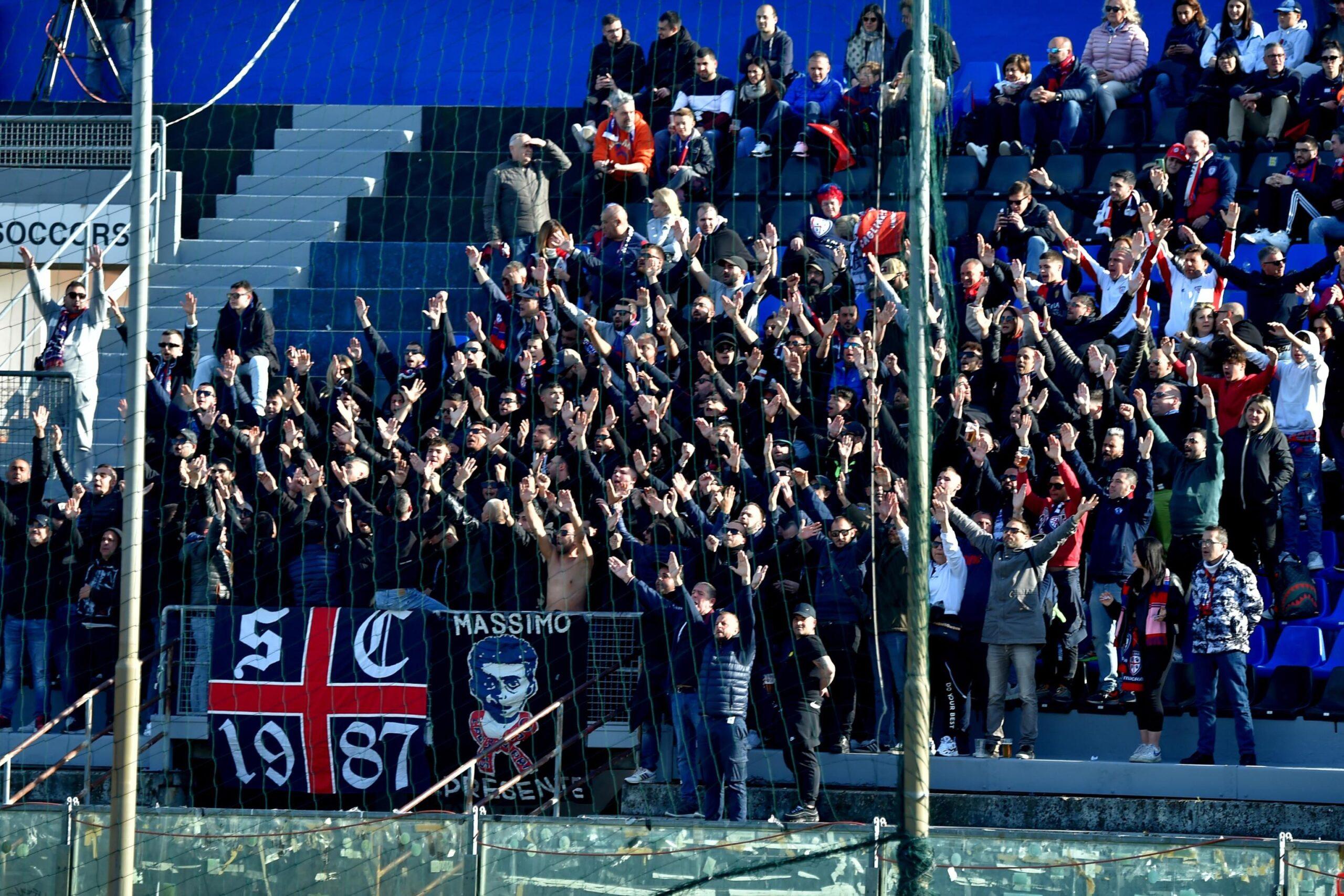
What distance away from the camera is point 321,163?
1600cm

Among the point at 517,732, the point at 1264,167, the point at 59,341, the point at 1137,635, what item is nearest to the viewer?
the point at 1137,635

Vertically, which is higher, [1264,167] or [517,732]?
[1264,167]

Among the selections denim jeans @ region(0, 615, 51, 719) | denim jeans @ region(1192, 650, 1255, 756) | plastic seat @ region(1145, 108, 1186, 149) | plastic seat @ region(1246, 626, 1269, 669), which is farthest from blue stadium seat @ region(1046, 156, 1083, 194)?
denim jeans @ region(0, 615, 51, 719)

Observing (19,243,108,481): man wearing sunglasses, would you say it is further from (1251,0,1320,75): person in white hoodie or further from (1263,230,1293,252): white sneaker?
(1251,0,1320,75): person in white hoodie

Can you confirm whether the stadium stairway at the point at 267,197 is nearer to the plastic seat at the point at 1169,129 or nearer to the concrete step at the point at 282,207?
the concrete step at the point at 282,207

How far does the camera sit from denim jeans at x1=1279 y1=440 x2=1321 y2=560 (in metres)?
11.1

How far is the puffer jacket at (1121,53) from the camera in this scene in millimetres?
14734

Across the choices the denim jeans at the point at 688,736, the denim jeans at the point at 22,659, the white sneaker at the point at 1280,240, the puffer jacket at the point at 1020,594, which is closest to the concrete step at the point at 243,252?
the denim jeans at the point at 22,659

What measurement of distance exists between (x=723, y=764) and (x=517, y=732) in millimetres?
1157

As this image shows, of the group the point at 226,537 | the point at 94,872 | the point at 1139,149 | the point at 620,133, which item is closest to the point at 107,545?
the point at 226,537

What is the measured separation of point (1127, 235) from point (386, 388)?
4.81m

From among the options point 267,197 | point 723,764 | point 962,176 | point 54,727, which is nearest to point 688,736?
point 723,764

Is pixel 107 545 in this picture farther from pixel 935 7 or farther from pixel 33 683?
pixel 935 7

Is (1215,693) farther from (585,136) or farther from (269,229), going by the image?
(269,229)
